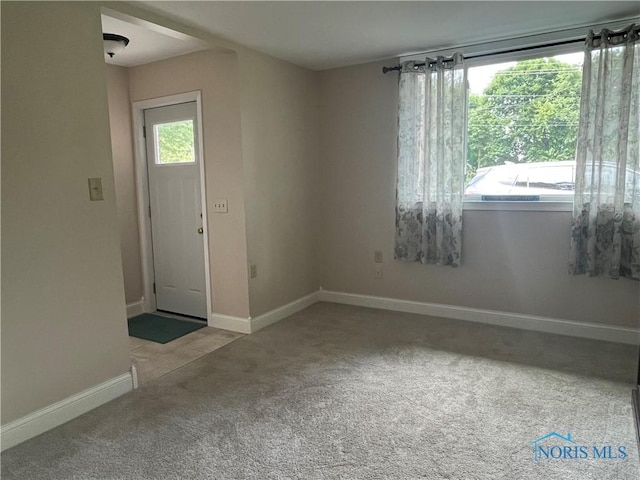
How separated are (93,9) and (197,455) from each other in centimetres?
247

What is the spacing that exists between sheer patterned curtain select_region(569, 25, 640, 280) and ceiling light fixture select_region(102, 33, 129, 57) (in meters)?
3.39

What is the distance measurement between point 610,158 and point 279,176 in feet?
8.71

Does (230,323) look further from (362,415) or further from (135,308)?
(362,415)

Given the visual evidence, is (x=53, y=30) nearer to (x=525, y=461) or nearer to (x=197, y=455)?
(x=197, y=455)

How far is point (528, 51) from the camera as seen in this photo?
3516mm

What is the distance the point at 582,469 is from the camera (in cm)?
198

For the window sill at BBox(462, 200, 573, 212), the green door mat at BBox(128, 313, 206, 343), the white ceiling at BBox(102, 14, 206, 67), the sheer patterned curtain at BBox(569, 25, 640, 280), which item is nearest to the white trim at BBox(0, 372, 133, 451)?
the green door mat at BBox(128, 313, 206, 343)

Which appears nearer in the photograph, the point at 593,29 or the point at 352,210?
the point at 593,29

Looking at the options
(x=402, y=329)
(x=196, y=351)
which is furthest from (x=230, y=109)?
Answer: (x=402, y=329)

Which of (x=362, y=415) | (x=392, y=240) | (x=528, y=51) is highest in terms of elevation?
(x=528, y=51)

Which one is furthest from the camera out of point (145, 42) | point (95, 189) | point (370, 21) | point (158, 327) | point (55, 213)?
point (158, 327)

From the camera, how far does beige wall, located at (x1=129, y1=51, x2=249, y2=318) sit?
367 centimetres

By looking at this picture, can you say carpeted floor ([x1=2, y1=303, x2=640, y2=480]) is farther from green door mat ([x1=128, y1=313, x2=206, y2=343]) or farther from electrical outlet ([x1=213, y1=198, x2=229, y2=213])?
electrical outlet ([x1=213, y1=198, x2=229, y2=213])

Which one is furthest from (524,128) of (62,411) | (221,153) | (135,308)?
(135,308)
